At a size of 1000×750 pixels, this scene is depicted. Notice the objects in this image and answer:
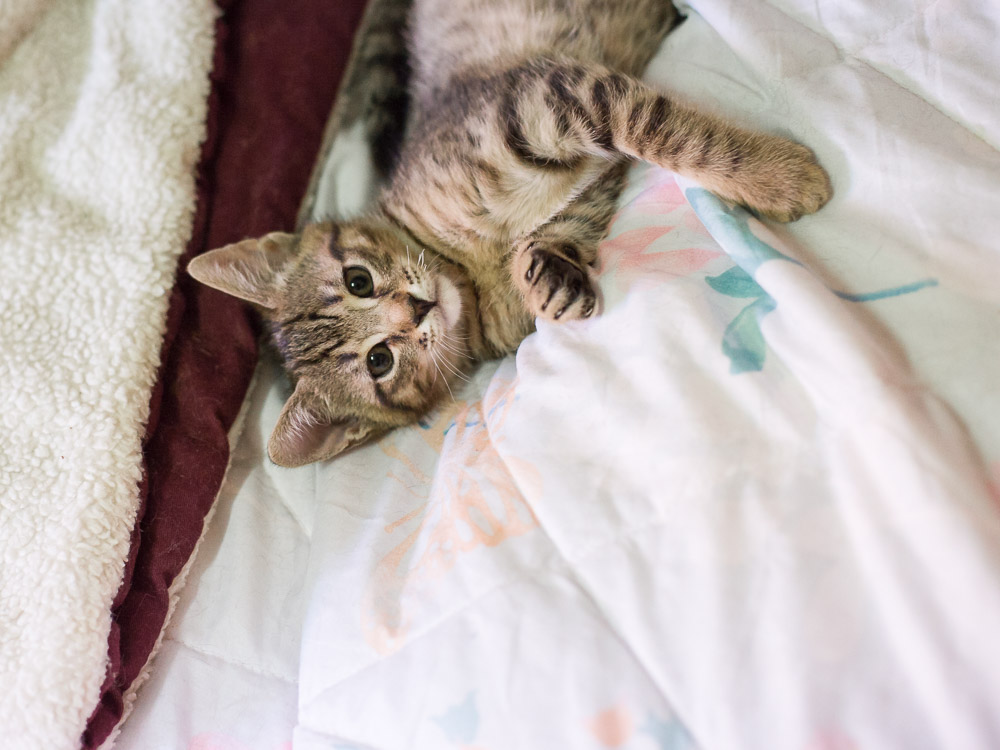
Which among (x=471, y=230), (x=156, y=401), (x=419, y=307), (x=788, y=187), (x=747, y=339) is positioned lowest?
(x=156, y=401)

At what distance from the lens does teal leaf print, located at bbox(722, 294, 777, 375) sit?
747 mm

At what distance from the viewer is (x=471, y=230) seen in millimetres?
1216

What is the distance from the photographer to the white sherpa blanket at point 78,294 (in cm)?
96

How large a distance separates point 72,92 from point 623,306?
3.96ft

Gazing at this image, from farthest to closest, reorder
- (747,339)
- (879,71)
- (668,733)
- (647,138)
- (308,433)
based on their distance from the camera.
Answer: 1. (308,433)
2. (647,138)
3. (879,71)
4. (747,339)
5. (668,733)

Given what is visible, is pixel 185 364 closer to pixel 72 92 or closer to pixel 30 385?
pixel 30 385

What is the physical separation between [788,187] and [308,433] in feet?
2.75

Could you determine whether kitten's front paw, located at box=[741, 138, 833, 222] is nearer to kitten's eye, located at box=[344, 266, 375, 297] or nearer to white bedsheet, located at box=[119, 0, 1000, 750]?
white bedsheet, located at box=[119, 0, 1000, 750]

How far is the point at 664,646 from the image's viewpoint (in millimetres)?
662

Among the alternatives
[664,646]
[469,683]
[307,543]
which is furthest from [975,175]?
[307,543]

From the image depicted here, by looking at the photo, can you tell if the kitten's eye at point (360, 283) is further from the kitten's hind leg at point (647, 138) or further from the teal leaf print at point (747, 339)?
the teal leaf print at point (747, 339)

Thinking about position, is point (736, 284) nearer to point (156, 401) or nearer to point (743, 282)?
point (743, 282)

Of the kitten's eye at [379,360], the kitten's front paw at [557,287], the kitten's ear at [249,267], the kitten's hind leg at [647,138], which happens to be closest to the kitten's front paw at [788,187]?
the kitten's hind leg at [647,138]

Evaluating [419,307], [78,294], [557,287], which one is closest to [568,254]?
[557,287]
